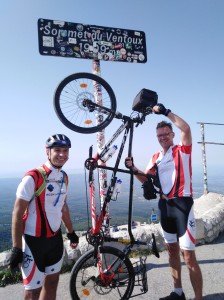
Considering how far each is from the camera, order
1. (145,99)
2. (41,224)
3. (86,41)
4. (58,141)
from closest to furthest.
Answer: (41,224) < (58,141) < (145,99) < (86,41)

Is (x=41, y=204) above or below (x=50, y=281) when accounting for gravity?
above

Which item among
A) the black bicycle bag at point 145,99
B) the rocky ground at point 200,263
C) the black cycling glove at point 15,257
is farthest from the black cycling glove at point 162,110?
the rocky ground at point 200,263

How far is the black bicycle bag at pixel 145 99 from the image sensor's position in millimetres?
4004

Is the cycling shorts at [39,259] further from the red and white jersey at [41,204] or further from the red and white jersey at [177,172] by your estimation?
the red and white jersey at [177,172]

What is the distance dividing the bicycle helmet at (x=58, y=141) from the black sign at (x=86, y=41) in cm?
311

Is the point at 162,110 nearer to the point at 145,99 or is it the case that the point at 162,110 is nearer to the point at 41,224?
the point at 145,99

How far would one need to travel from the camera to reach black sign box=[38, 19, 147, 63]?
19.3ft

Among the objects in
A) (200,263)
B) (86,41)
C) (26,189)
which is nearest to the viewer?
(26,189)

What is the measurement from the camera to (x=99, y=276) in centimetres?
424

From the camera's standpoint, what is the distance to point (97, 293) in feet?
14.4

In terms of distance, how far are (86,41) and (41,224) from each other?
16.0 feet

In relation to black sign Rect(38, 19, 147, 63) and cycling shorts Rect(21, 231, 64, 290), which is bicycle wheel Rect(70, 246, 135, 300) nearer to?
cycling shorts Rect(21, 231, 64, 290)

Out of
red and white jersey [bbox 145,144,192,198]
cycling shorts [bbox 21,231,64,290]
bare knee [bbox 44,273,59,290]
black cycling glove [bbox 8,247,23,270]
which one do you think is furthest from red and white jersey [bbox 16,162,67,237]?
red and white jersey [bbox 145,144,192,198]

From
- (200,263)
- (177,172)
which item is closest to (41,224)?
(177,172)
